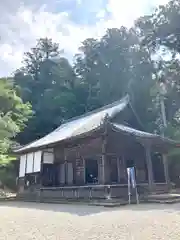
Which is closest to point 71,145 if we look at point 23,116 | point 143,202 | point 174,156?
point 143,202

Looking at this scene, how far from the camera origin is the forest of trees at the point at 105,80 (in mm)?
26642

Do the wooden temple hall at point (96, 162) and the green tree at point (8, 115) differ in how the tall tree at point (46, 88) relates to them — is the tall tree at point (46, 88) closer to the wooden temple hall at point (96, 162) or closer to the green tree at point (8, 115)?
the green tree at point (8, 115)

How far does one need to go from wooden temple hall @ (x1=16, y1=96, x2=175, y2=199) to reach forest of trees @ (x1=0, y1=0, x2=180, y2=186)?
471 cm

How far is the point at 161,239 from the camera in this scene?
4707 millimetres

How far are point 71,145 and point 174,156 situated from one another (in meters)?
9.94

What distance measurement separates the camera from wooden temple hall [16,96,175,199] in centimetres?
1283

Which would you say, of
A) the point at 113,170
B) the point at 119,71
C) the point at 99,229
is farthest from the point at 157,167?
the point at 119,71

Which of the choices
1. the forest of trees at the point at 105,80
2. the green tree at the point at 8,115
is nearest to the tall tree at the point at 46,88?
the forest of trees at the point at 105,80

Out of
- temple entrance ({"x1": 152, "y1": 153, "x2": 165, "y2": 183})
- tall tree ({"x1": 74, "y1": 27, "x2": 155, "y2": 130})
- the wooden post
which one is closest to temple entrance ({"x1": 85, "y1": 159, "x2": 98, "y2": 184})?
the wooden post

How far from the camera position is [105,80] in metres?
Answer: 34.3

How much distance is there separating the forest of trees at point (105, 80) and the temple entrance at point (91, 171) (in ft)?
23.5

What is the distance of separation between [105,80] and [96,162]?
65.2 feet

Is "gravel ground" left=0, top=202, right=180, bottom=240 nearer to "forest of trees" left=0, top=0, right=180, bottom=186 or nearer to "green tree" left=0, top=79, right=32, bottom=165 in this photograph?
"green tree" left=0, top=79, right=32, bottom=165

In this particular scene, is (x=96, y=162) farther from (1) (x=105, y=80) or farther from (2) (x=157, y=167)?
(1) (x=105, y=80)
